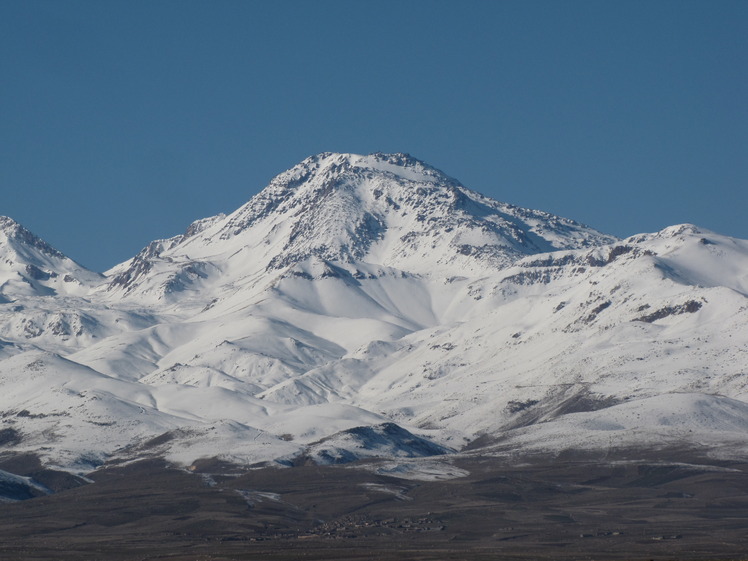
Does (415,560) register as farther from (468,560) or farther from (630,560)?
(630,560)

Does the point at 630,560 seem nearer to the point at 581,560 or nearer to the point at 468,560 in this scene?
the point at 581,560

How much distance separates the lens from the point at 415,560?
19938cm

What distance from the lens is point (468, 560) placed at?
199000 mm

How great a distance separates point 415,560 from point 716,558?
37616mm

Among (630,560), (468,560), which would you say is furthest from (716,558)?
(468,560)

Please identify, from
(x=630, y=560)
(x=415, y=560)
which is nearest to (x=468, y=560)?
(x=415, y=560)

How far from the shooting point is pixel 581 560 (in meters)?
199

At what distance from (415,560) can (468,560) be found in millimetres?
6763

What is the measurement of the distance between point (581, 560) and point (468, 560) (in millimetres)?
14401

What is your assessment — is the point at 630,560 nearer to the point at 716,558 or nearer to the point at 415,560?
the point at 716,558

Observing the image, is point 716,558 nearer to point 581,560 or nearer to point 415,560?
point 581,560

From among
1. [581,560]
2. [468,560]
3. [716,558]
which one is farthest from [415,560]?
[716,558]

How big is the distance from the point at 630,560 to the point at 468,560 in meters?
20.7

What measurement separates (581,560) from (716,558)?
1726 cm
